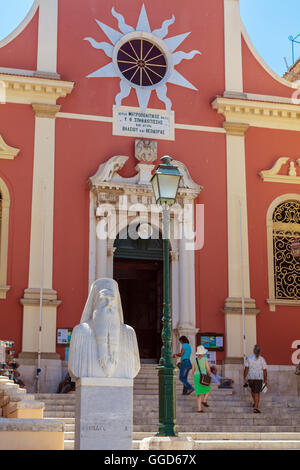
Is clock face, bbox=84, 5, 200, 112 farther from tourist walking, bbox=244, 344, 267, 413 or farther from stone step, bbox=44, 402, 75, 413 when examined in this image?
stone step, bbox=44, 402, 75, 413

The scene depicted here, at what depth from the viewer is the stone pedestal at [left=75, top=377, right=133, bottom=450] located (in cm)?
830

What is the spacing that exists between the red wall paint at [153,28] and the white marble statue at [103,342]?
32.0 ft

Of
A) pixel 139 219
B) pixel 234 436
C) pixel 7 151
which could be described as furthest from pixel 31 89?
pixel 234 436

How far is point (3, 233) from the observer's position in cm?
→ 1698

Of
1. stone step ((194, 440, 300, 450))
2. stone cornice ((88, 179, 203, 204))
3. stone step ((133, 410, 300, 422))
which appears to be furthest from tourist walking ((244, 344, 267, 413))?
stone cornice ((88, 179, 203, 204))

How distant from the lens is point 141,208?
17703 millimetres

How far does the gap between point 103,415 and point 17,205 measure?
947 centimetres

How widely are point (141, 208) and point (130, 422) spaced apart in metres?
9.55

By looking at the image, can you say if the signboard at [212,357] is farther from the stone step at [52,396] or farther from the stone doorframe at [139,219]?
the stone step at [52,396]

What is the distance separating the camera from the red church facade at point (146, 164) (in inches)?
675

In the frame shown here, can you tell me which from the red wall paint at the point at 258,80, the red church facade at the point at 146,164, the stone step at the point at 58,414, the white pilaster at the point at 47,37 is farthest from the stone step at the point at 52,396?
the red wall paint at the point at 258,80

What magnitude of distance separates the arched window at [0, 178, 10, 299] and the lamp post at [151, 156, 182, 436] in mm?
6607

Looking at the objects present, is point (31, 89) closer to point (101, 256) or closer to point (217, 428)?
point (101, 256)

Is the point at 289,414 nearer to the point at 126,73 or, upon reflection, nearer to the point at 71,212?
the point at 71,212
